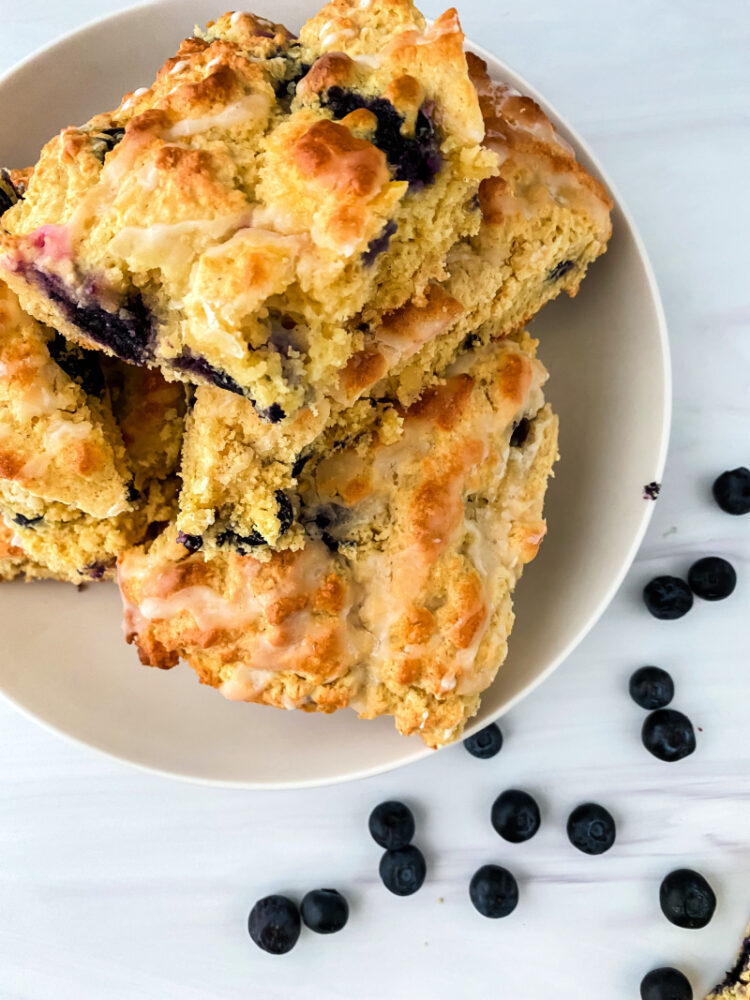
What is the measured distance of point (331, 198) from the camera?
124 cm

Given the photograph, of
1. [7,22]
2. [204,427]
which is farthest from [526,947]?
[7,22]

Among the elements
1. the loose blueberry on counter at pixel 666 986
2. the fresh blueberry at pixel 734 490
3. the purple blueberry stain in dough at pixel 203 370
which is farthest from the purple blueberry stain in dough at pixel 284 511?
the loose blueberry on counter at pixel 666 986

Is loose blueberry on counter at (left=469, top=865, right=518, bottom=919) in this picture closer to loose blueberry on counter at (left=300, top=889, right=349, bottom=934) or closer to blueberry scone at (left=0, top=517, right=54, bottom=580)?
loose blueberry on counter at (left=300, top=889, right=349, bottom=934)

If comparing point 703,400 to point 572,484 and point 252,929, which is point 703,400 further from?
point 252,929

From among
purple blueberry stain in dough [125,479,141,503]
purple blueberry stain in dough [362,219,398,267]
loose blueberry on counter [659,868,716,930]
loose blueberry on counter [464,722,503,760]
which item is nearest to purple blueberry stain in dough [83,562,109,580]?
purple blueberry stain in dough [125,479,141,503]

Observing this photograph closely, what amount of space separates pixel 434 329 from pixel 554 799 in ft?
4.94

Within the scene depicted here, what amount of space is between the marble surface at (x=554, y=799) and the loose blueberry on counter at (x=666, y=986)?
5cm

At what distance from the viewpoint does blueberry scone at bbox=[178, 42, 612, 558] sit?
151cm

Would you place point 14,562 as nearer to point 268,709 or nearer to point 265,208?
point 268,709

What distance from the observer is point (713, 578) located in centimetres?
227

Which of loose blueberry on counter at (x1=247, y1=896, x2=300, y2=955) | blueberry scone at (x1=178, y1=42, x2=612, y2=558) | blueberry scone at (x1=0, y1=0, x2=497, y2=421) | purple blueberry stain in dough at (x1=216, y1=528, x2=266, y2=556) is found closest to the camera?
blueberry scone at (x1=0, y1=0, x2=497, y2=421)

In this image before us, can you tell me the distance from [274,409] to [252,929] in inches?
69.0

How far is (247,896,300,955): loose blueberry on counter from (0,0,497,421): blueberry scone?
5.40ft

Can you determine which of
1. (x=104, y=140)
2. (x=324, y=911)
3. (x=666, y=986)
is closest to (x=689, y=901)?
→ (x=666, y=986)
